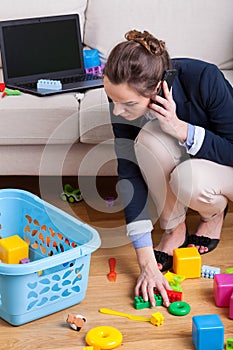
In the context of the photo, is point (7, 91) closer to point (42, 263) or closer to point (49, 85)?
point (49, 85)

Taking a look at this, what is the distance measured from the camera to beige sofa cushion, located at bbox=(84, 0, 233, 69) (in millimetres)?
2449

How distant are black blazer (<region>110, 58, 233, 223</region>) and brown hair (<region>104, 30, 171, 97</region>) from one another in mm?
158

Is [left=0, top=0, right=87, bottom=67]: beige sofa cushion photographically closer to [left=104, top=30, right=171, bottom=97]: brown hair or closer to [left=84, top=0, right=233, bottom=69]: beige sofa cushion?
[left=84, top=0, right=233, bottom=69]: beige sofa cushion

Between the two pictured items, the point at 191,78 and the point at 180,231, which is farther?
the point at 180,231

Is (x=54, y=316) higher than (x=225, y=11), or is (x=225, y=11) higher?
(x=225, y=11)

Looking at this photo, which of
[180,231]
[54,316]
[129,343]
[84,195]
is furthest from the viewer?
[84,195]

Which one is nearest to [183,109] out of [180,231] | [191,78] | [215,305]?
[191,78]

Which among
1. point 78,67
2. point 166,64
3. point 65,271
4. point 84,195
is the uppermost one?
point 166,64

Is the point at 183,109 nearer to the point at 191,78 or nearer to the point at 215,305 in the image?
the point at 191,78

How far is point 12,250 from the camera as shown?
1.81 m

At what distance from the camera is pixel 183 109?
1.82 m

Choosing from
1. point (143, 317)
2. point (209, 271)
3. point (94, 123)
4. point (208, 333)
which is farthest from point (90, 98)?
point (208, 333)

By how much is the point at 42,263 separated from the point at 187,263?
Answer: 1.38 feet

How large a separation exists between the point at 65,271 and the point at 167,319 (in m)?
0.26
